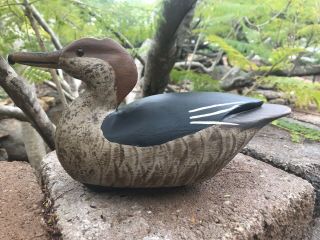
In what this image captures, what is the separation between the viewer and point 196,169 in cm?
98

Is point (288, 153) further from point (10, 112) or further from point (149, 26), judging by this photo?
point (10, 112)

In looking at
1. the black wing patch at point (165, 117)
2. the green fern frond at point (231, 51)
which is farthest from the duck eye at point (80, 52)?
the green fern frond at point (231, 51)

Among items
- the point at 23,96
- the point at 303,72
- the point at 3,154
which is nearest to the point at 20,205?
the point at 23,96

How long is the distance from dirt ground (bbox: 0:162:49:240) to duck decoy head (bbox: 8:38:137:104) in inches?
18.6

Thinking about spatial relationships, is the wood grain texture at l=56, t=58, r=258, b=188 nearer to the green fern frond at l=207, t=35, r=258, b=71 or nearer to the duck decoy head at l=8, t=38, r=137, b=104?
the duck decoy head at l=8, t=38, r=137, b=104

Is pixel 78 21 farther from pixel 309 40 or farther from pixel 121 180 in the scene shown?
pixel 309 40

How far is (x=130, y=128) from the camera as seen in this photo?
952mm

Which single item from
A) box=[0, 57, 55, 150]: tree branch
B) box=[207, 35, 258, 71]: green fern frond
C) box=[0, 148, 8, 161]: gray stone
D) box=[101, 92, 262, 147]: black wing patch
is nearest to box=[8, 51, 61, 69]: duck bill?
box=[101, 92, 262, 147]: black wing patch

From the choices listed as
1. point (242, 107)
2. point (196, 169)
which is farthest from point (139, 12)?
point (196, 169)

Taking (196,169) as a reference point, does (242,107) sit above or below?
above

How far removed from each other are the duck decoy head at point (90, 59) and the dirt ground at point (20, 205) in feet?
1.55

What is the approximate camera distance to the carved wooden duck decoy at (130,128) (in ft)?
3.07

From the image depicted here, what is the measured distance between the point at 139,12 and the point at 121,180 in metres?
0.92

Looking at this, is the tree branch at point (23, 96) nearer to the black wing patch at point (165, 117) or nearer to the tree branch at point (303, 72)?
the black wing patch at point (165, 117)
